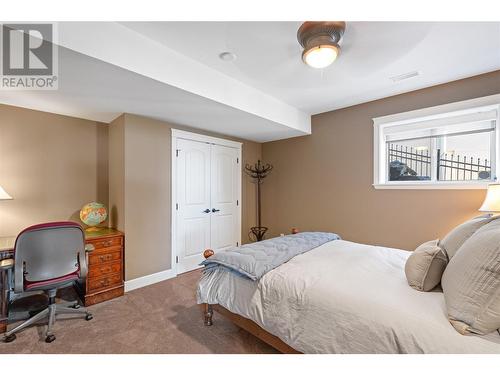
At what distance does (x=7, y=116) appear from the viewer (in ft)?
8.80

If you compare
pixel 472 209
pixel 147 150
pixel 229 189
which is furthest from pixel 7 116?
pixel 472 209

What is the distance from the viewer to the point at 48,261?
6.47ft

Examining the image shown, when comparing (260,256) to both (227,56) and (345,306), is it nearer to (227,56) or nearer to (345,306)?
(345,306)

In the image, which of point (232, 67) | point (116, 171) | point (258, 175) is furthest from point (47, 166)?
point (258, 175)

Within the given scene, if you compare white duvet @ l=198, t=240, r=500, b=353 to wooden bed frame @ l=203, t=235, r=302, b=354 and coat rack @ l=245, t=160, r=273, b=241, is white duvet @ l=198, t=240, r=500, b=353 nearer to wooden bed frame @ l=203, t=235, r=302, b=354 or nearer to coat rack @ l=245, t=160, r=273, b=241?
wooden bed frame @ l=203, t=235, r=302, b=354

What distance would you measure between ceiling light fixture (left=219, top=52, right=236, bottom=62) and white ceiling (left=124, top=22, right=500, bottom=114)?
0.04m

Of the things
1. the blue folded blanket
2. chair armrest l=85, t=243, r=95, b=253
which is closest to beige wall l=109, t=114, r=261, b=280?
chair armrest l=85, t=243, r=95, b=253

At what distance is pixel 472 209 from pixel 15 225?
544cm

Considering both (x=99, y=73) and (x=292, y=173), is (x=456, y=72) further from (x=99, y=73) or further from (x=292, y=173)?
(x=99, y=73)

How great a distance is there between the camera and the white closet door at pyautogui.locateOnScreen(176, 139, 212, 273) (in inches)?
139

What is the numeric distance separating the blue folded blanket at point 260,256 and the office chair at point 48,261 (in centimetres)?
125

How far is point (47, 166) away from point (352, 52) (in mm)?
3868

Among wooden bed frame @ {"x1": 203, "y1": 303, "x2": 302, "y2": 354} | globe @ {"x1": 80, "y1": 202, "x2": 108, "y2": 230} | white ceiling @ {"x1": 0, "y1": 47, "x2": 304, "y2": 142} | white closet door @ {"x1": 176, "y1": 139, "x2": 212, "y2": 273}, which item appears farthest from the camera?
white closet door @ {"x1": 176, "y1": 139, "x2": 212, "y2": 273}
